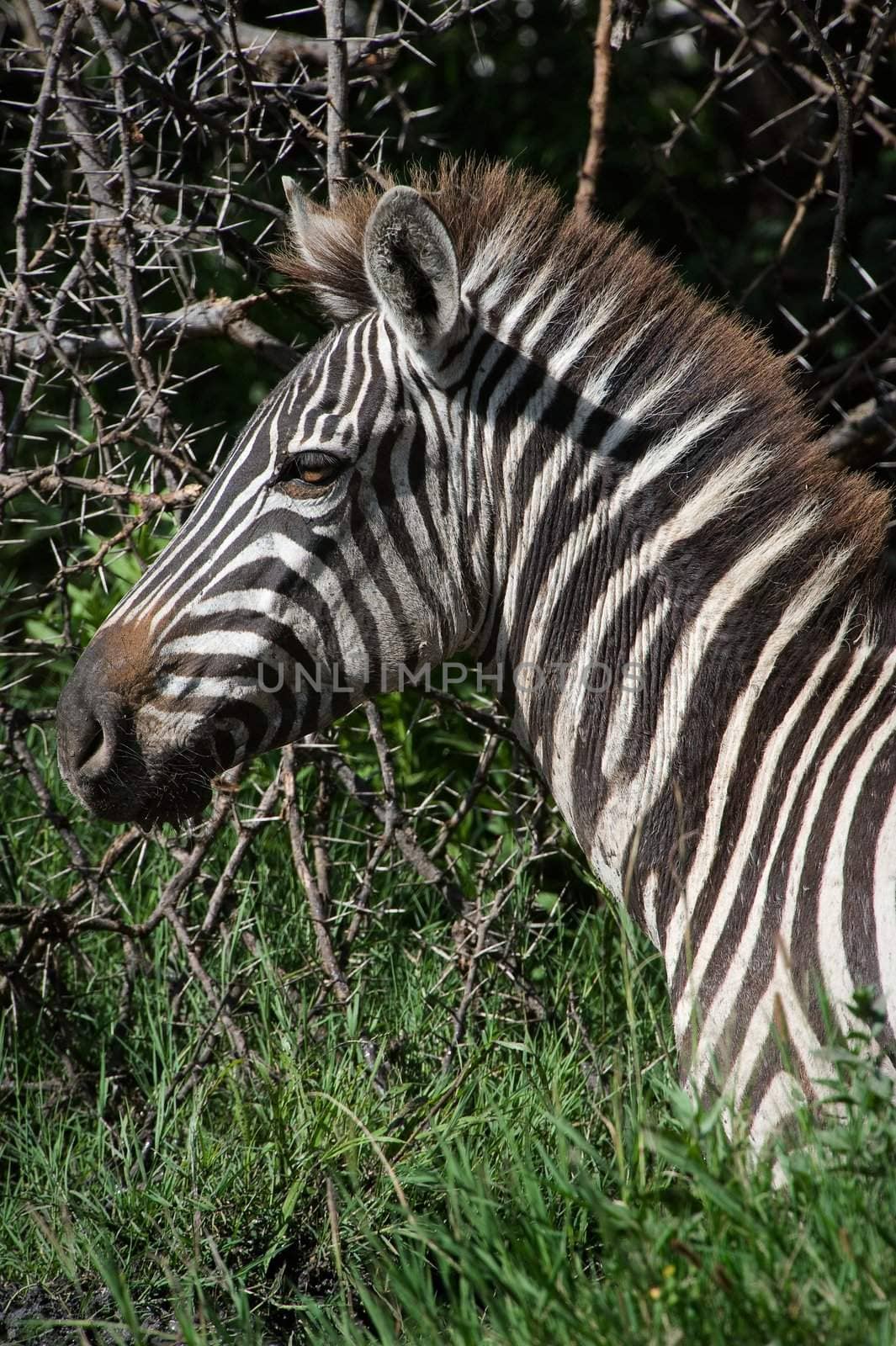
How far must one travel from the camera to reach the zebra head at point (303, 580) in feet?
8.65

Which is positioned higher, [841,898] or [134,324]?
[841,898]

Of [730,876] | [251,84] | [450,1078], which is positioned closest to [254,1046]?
[450,1078]

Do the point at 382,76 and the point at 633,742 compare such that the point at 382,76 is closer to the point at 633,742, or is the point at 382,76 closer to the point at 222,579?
the point at 222,579

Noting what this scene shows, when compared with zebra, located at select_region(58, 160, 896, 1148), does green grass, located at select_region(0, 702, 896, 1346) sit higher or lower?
lower

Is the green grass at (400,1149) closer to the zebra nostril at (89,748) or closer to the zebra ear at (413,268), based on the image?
the zebra nostril at (89,748)

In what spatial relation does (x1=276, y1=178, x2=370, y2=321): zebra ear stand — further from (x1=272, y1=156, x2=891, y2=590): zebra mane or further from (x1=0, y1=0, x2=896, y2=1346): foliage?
(x1=0, y1=0, x2=896, y2=1346): foliage

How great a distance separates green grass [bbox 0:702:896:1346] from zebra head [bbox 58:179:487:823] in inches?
35.1

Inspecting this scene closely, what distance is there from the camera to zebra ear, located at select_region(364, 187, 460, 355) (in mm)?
2475

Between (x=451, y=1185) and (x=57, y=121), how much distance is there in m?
4.81

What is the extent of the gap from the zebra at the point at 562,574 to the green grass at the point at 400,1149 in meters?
0.39

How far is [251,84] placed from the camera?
3.56 m

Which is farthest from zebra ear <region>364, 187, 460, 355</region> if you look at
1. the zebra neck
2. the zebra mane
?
the zebra neck

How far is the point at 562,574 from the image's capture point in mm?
2676

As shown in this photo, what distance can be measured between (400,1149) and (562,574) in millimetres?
1575
